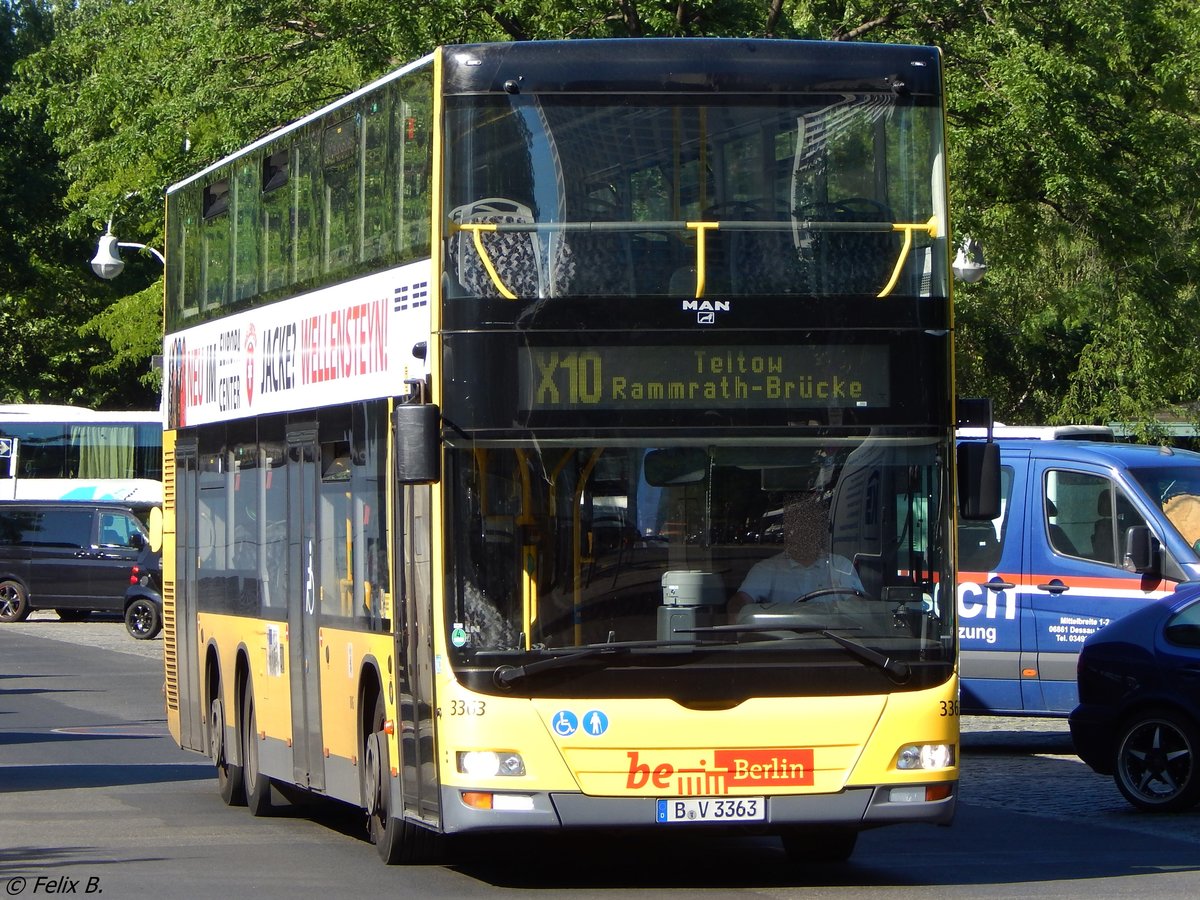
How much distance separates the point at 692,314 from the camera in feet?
33.3

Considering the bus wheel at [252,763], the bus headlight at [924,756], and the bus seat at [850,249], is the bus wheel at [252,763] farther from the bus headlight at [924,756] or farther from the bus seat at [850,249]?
the bus seat at [850,249]

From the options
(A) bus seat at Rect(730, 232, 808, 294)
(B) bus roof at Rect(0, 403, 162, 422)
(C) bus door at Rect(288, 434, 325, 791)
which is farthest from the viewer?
(B) bus roof at Rect(0, 403, 162, 422)

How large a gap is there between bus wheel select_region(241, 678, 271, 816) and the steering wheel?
5.19 meters

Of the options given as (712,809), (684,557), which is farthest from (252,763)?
(684,557)

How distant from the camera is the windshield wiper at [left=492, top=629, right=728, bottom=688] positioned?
387 inches

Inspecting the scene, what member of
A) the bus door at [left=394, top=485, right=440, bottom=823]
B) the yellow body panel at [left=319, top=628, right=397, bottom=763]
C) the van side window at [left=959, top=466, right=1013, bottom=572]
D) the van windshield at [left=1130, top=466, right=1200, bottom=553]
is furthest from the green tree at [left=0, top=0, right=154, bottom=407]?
the bus door at [left=394, top=485, right=440, bottom=823]

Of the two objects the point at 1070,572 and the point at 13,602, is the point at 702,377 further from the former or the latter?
the point at 13,602

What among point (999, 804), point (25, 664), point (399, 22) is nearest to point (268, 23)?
point (399, 22)

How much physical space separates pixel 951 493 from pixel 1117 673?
4.33m

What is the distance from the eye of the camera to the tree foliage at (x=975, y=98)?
27.3m

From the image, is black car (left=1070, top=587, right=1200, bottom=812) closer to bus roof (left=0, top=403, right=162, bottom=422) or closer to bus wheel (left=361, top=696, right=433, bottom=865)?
bus wheel (left=361, top=696, right=433, bottom=865)

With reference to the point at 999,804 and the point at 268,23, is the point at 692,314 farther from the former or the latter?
the point at 268,23

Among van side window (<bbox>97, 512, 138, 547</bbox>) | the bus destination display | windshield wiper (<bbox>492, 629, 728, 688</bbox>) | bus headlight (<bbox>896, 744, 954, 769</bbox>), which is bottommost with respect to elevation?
bus headlight (<bbox>896, 744, 954, 769</bbox>)

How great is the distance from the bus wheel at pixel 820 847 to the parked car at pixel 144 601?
2765cm
